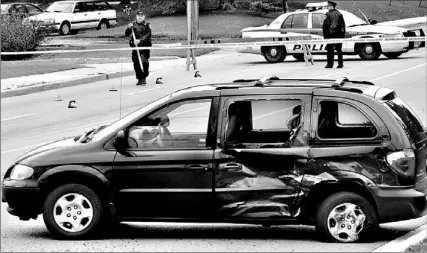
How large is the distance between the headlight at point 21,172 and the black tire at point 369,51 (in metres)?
19.4

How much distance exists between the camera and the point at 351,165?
8547 millimetres

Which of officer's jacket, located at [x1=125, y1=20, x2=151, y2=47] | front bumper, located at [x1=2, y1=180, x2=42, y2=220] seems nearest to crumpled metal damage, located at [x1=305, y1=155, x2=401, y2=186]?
front bumper, located at [x1=2, y1=180, x2=42, y2=220]

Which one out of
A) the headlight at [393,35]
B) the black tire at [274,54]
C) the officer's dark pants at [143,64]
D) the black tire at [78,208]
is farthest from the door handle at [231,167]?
the headlight at [393,35]

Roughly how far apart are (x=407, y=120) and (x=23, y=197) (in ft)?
10.4

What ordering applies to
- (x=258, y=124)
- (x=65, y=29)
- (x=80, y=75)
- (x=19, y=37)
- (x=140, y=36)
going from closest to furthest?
(x=258, y=124), (x=140, y=36), (x=80, y=75), (x=19, y=37), (x=65, y=29)

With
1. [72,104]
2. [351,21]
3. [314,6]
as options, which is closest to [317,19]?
[314,6]

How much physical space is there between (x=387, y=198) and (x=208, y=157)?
144 centimetres

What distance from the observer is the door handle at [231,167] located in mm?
8617

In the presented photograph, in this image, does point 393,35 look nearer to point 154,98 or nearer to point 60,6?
point 60,6

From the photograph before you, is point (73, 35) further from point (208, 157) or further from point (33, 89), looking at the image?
point (208, 157)

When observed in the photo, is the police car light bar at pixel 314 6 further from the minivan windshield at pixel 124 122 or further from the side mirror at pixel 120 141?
the side mirror at pixel 120 141

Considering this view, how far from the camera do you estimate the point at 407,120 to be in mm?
8828

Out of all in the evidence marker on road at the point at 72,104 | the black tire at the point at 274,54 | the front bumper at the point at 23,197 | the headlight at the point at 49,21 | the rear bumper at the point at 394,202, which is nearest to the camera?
the rear bumper at the point at 394,202

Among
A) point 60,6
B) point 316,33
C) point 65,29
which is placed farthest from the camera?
point 60,6
